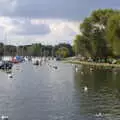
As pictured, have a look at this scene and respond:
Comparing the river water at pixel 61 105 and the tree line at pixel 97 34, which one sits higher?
the tree line at pixel 97 34

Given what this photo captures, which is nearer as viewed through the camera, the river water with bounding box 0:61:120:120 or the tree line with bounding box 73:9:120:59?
the river water with bounding box 0:61:120:120

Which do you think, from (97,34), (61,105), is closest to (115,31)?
(97,34)

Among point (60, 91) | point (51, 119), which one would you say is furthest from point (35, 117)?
point (60, 91)

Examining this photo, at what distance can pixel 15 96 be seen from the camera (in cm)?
4559

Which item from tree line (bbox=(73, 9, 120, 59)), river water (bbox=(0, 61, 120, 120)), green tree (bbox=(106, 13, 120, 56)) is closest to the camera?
river water (bbox=(0, 61, 120, 120))

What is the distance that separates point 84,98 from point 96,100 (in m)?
1.92

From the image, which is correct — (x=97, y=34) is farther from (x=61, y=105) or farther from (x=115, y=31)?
(x=61, y=105)

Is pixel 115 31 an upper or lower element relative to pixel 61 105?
upper

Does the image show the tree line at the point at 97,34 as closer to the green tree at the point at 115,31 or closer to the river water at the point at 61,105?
the green tree at the point at 115,31

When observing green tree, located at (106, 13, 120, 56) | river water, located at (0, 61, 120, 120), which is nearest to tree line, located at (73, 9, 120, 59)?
green tree, located at (106, 13, 120, 56)

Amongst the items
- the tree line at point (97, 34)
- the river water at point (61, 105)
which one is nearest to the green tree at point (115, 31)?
the tree line at point (97, 34)

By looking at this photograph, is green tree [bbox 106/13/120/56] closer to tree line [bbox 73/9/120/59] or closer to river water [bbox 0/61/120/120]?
tree line [bbox 73/9/120/59]

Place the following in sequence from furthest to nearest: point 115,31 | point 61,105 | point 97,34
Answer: point 97,34 → point 115,31 → point 61,105

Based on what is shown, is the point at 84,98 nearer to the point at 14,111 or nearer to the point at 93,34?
the point at 14,111
